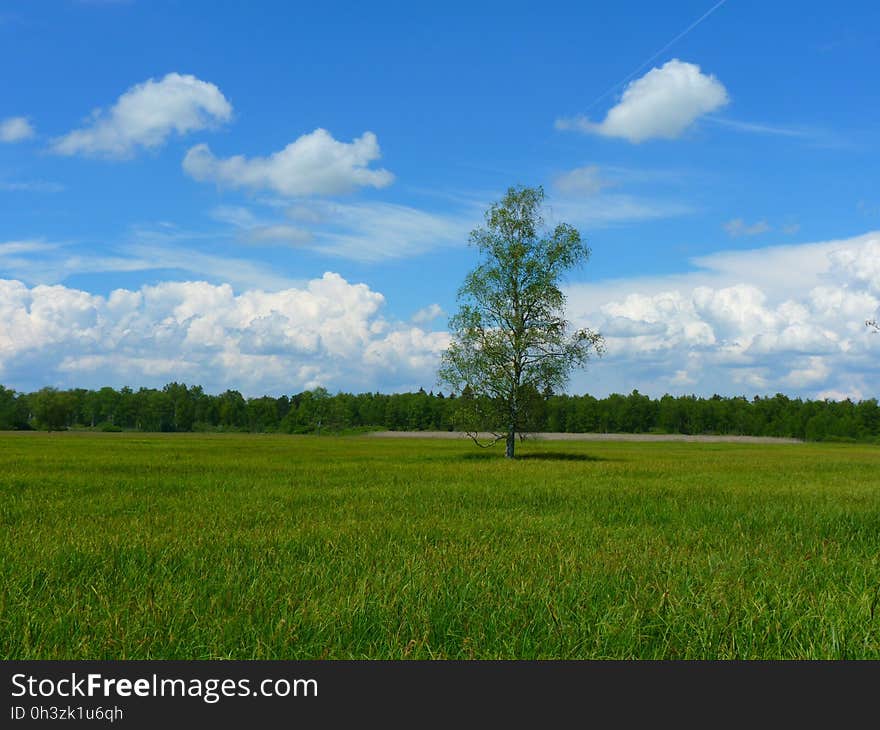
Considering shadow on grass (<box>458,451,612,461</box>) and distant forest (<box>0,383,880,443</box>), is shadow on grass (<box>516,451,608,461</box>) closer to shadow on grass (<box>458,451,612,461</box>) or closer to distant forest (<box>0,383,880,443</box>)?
shadow on grass (<box>458,451,612,461</box>)

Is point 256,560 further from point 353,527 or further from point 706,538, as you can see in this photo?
point 706,538

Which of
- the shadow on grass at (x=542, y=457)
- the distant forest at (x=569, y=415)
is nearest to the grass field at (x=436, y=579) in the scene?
the shadow on grass at (x=542, y=457)

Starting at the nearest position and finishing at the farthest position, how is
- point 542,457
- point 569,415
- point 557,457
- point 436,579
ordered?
point 436,579 → point 542,457 → point 557,457 → point 569,415

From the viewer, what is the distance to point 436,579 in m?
7.10

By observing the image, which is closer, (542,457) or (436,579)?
(436,579)

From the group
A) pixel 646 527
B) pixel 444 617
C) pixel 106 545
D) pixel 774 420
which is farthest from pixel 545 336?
pixel 774 420

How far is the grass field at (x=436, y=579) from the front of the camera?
5.25 metres

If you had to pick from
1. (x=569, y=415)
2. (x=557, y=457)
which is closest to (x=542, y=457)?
A: (x=557, y=457)

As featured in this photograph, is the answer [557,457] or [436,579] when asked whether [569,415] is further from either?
[436,579]

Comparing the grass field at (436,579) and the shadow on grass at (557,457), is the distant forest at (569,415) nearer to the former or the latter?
the shadow on grass at (557,457)

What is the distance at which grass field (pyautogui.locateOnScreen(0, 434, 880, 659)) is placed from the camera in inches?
207

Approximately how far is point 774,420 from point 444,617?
18031 cm

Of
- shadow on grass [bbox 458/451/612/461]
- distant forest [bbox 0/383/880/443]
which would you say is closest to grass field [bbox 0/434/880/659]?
shadow on grass [bbox 458/451/612/461]

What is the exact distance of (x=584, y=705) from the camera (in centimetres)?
409
